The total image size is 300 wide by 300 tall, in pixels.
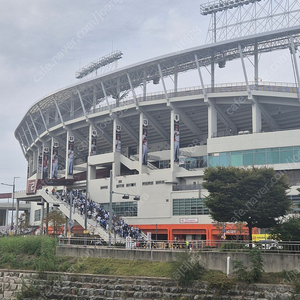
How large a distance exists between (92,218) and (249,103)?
24072 mm

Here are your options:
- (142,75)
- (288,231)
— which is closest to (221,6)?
(142,75)

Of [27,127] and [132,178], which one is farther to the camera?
[27,127]

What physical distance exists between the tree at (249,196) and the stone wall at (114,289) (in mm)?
12612

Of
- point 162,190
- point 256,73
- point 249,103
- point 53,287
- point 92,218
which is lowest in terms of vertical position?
point 53,287

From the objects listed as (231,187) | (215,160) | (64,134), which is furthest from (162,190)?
(64,134)

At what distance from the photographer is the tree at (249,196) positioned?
35875 mm

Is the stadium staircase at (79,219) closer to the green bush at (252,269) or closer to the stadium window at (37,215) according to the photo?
the stadium window at (37,215)

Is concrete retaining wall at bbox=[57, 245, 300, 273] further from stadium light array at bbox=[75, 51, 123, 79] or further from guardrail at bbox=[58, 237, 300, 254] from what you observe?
stadium light array at bbox=[75, 51, 123, 79]

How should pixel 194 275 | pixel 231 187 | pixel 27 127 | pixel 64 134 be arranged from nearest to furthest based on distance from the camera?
pixel 194 275
pixel 231 187
pixel 64 134
pixel 27 127

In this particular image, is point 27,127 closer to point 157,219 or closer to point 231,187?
point 157,219

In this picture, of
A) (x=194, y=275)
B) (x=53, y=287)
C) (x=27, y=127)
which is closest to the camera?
(x=194, y=275)

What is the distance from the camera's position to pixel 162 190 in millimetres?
61250

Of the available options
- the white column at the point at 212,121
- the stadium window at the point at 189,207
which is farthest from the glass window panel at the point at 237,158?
the stadium window at the point at 189,207

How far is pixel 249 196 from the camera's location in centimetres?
3719
